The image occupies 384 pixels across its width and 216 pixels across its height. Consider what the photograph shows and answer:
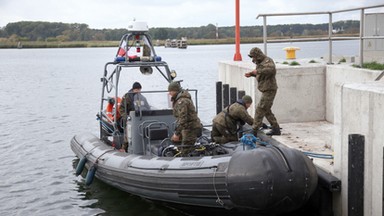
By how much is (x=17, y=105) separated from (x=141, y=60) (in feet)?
47.7

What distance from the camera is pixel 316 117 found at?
10523 mm

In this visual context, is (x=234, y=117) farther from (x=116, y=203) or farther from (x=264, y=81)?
(x=116, y=203)

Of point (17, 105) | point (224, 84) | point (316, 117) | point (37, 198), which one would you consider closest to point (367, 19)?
point (316, 117)

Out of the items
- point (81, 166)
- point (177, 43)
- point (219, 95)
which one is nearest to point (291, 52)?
point (219, 95)

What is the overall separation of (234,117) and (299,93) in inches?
97.0

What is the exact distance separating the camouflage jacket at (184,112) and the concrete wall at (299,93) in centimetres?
261

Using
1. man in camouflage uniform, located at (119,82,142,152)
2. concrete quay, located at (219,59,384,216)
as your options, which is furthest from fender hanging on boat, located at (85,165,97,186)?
concrete quay, located at (219,59,384,216)

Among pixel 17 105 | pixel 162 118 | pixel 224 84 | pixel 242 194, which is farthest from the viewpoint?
pixel 17 105

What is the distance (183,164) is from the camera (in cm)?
739

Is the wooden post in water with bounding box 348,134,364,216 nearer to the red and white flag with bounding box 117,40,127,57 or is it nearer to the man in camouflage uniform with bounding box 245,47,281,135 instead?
the man in camouflage uniform with bounding box 245,47,281,135

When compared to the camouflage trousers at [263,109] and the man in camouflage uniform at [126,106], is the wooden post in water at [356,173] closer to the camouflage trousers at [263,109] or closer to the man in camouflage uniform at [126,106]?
the camouflage trousers at [263,109]

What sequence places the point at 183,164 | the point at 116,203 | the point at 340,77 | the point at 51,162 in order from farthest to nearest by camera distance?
the point at 51,162 → the point at 340,77 → the point at 116,203 → the point at 183,164

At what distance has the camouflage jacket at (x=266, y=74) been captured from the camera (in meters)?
8.96

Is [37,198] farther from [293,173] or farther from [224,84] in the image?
[293,173]
